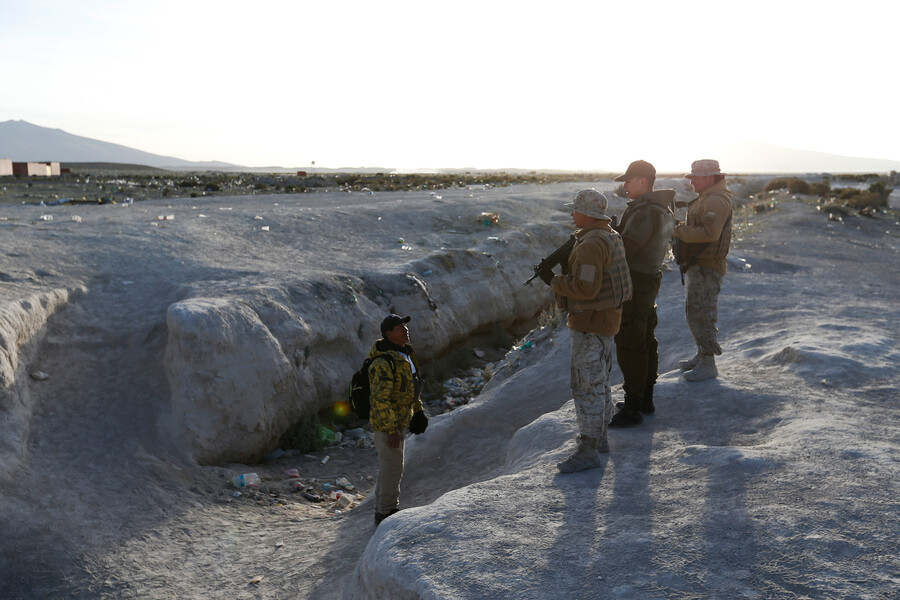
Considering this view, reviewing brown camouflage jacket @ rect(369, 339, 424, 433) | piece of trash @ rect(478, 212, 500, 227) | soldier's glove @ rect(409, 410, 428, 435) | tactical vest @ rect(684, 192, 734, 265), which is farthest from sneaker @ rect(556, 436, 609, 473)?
piece of trash @ rect(478, 212, 500, 227)

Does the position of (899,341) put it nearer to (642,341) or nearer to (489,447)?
(642,341)

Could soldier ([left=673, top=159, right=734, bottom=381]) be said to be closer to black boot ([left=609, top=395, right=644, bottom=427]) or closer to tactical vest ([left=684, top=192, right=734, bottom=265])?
tactical vest ([left=684, top=192, right=734, bottom=265])

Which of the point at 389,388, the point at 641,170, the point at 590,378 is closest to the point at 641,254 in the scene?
the point at 641,170

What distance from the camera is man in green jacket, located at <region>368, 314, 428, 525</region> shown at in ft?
18.0

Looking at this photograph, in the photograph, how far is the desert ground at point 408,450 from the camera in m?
3.53

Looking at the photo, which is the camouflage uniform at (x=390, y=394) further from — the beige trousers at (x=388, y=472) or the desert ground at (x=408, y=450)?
the desert ground at (x=408, y=450)

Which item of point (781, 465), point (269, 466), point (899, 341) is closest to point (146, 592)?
point (269, 466)

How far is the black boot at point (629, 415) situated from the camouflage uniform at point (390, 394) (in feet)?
5.97

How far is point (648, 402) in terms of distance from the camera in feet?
19.1

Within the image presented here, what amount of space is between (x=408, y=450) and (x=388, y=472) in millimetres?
1924

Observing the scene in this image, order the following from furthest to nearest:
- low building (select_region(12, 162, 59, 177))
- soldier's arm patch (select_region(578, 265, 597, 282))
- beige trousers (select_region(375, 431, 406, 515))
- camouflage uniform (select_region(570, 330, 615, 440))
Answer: low building (select_region(12, 162, 59, 177)) → beige trousers (select_region(375, 431, 406, 515)) → camouflage uniform (select_region(570, 330, 615, 440)) → soldier's arm patch (select_region(578, 265, 597, 282))

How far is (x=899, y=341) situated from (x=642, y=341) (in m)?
4.61

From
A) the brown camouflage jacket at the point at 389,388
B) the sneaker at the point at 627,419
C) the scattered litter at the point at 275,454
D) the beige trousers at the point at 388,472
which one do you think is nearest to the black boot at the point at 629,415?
the sneaker at the point at 627,419

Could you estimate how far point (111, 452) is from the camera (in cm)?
672
